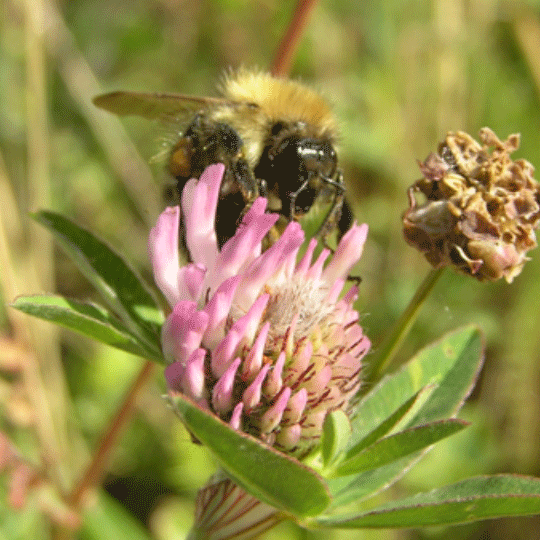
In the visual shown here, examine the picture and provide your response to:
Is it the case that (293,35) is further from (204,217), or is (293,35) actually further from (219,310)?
(219,310)

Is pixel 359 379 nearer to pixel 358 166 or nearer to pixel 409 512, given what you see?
pixel 409 512

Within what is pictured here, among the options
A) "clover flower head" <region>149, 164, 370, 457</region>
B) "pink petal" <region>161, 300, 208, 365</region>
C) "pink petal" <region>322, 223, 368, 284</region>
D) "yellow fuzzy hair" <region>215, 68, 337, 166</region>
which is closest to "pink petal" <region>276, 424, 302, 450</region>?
"clover flower head" <region>149, 164, 370, 457</region>

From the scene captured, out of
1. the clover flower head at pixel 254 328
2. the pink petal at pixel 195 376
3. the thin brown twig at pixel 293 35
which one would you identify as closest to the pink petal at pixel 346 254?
the clover flower head at pixel 254 328

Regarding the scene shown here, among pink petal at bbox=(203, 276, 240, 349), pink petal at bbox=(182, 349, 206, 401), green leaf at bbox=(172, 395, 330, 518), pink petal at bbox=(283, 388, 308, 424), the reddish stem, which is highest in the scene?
pink petal at bbox=(203, 276, 240, 349)

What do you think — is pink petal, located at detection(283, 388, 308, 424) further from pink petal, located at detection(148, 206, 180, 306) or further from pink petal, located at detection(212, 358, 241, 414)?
pink petal, located at detection(148, 206, 180, 306)

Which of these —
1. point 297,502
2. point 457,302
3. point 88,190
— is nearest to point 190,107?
point 297,502

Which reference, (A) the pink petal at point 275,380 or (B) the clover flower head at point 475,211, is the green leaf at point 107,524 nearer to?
(A) the pink petal at point 275,380
